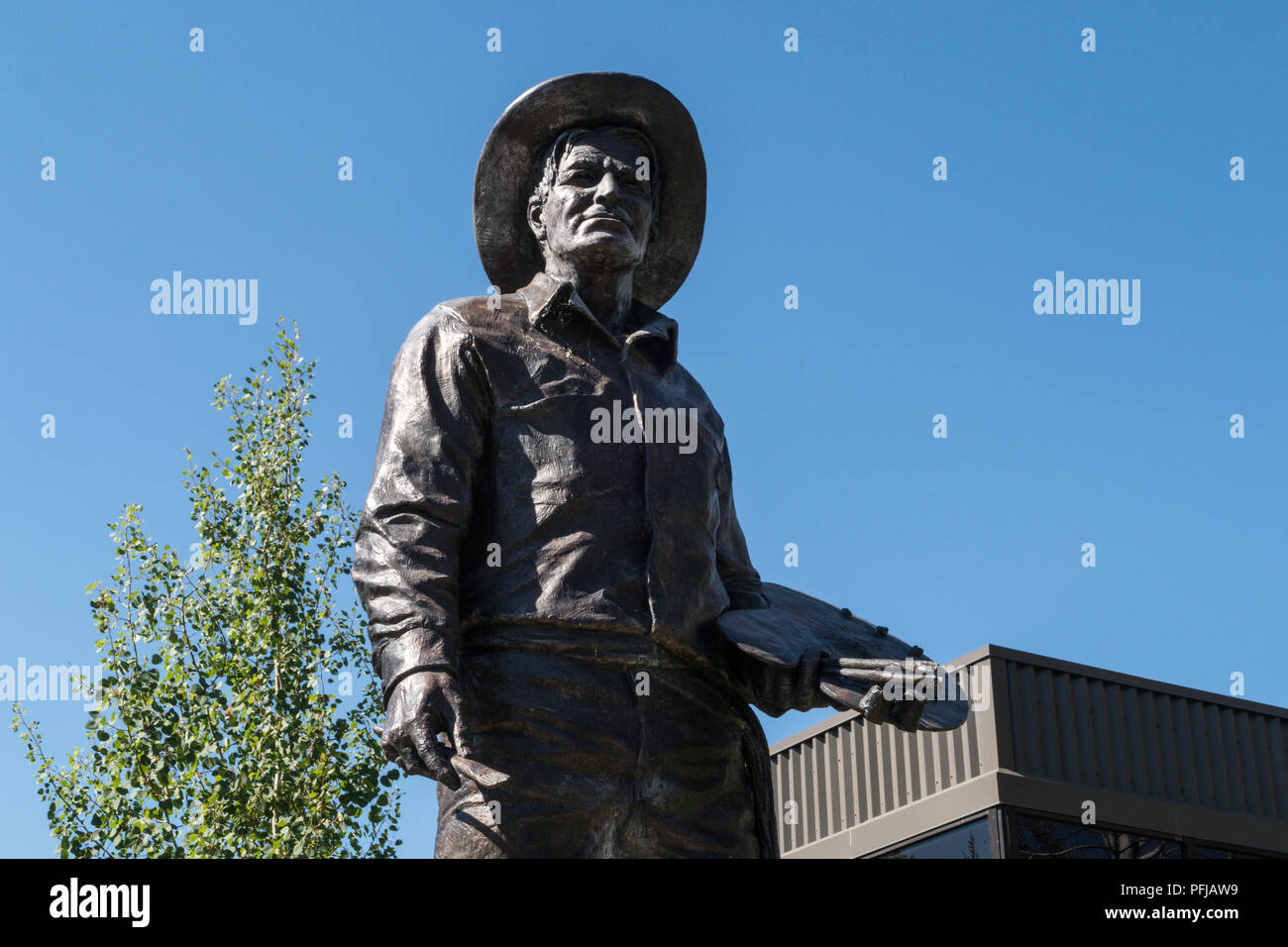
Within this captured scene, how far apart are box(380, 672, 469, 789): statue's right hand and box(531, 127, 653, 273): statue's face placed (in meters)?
1.30

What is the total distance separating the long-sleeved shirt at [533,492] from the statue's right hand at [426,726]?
0.05 metres

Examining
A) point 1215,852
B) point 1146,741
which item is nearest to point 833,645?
point 1146,741

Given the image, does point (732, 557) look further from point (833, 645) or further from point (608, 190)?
point (608, 190)

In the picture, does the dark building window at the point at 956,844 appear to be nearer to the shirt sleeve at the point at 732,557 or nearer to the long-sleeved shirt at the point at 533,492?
the shirt sleeve at the point at 732,557

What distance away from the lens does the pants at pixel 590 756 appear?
3664 millimetres

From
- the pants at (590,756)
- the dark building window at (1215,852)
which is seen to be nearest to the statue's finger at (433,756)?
the pants at (590,756)

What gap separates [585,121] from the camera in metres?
4.59

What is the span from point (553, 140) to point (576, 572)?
136 centimetres

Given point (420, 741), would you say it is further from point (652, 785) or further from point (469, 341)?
point (469, 341)

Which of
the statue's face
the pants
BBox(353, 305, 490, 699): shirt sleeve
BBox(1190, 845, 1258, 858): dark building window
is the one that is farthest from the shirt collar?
BBox(1190, 845, 1258, 858): dark building window

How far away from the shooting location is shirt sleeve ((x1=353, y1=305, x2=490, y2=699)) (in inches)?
146

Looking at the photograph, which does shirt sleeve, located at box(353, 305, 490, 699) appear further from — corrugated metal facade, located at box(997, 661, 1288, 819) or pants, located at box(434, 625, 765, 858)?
corrugated metal facade, located at box(997, 661, 1288, 819)

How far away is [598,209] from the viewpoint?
441 cm
